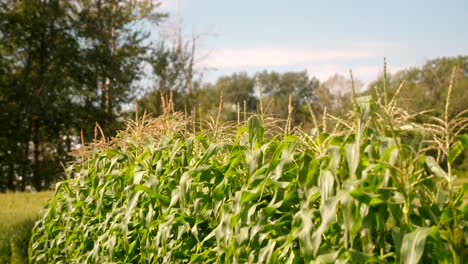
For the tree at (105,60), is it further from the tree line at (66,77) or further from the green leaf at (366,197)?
the green leaf at (366,197)

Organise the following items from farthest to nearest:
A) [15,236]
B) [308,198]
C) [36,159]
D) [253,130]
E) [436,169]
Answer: [36,159] < [15,236] < [253,130] < [308,198] < [436,169]

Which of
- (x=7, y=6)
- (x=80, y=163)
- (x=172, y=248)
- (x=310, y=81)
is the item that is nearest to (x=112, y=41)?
(x=7, y=6)

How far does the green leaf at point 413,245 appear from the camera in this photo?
1.75m

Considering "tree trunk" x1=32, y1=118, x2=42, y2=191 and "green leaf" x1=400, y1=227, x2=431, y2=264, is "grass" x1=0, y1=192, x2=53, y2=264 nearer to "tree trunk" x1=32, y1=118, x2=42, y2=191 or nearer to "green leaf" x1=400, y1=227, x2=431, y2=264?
"green leaf" x1=400, y1=227, x2=431, y2=264

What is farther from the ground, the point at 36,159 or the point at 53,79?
the point at 53,79

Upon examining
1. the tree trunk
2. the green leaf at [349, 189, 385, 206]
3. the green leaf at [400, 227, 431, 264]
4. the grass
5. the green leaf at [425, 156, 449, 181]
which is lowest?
the tree trunk

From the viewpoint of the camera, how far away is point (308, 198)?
6.86 ft

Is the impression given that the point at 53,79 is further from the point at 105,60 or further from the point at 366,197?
the point at 366,197

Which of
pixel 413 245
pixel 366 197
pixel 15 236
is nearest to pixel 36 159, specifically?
pixel 15 236

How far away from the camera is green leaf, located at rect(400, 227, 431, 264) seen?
1.75m

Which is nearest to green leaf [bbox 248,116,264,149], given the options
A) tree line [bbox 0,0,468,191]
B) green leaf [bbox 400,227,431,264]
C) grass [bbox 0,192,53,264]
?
green leaf [bbox 400,227,431,264]

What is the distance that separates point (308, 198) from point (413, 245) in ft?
1.53

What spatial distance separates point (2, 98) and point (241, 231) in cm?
2343

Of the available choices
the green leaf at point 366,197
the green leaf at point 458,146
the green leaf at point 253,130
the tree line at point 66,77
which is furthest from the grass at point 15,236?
the tree line at point 66,77
